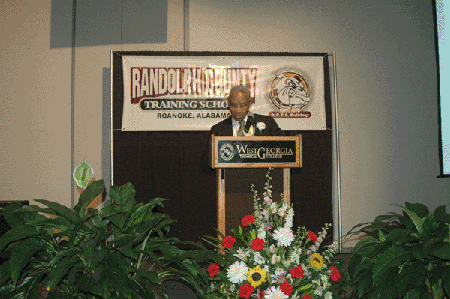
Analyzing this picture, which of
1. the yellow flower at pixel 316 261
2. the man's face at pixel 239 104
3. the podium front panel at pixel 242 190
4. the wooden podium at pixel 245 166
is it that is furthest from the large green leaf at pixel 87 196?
the man's face at pixel 239 104

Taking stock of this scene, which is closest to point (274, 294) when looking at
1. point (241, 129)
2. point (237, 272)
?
point (237, 272)

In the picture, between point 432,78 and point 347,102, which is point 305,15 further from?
point 432,78

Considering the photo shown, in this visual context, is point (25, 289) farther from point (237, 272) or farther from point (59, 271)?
point (237, 272)

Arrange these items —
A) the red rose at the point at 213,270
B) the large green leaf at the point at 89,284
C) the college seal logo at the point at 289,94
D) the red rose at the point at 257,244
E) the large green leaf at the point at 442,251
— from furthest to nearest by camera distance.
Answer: the college seal logo at the point at 289,94
the red rose at the point at 213,270
the red rose at the point at 257,244
the large green leaf at the point at 442,251
the large green leaf at the point at 89,284

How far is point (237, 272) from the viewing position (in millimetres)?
1464

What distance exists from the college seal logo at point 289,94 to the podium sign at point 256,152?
2.08 m

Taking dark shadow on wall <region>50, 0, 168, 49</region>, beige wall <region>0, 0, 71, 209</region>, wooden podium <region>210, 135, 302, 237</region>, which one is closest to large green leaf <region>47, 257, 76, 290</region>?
wooden podium <region>210, 135, 302, 237</region>

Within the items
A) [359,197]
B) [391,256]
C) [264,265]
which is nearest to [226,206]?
[264,265]

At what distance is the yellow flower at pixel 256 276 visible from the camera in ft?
4.65

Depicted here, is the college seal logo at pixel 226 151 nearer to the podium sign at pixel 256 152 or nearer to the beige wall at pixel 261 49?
the podium sign at pixel 256 152

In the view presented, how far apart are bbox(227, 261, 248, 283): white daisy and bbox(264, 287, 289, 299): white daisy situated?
0.10 m

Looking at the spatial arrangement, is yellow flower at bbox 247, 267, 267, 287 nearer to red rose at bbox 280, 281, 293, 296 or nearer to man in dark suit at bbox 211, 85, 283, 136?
red rose at bbox 280, 281, 293, 296

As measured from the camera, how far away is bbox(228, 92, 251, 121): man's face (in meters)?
3.04

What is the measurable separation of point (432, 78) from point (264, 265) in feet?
15.4
